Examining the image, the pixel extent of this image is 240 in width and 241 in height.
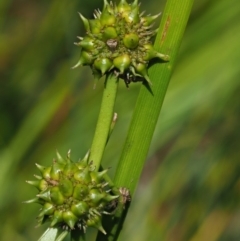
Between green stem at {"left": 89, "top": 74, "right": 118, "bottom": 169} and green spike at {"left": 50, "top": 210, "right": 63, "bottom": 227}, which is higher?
green stem at {"left": 89, "top": 74, "right": 118, "bottom": 169}

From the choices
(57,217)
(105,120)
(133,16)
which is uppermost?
(133,16)

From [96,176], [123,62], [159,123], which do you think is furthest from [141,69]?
[159,123]

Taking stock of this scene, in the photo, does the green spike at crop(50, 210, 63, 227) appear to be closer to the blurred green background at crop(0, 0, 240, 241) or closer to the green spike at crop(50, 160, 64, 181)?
the green spike at crop(50, 160, 64, 181)

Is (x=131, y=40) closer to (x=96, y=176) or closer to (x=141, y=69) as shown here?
(x=141, y=69)

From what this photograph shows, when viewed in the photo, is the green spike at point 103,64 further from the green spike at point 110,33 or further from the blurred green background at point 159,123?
the blurred green background at point 159,123

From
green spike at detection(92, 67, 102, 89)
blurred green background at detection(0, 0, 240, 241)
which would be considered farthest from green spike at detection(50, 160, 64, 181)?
blurred green background at detection(0, 0, 240, 241)

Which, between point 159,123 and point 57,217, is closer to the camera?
point 57,217

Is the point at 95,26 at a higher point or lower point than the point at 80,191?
higher

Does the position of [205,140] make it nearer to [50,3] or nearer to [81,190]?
[50,3]
